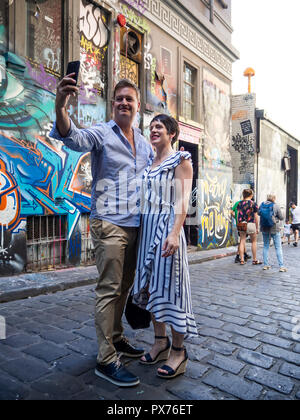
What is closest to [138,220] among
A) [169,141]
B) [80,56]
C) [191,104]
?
[169,141]

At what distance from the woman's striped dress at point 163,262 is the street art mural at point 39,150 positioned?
13.0 ft

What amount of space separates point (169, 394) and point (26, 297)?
3151 mm

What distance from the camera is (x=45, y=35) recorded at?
255 inches

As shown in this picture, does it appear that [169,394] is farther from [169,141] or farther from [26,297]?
[26,297]

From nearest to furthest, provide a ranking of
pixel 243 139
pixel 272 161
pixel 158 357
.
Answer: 1. pixel 158 357
2. pixel 243 139
3. pixel 272 161

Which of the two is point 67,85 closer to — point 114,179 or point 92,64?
point 114,179

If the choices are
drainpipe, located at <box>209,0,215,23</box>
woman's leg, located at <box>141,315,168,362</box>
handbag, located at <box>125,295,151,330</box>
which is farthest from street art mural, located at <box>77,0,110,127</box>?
drainpipe, located at <box>209,0,215,23</box>

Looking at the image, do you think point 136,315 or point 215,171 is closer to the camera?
point 136,315

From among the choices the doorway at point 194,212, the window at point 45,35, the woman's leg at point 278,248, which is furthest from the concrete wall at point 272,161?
the window at point 45,35

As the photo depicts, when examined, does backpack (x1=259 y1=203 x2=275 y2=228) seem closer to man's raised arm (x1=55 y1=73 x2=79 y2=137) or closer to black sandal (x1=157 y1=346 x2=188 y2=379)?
black sandal (x1=157 y1=346 x2=188 y2=379)

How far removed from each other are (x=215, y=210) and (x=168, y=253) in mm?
10106

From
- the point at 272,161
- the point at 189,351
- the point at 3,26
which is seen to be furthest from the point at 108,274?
the point at 272,161

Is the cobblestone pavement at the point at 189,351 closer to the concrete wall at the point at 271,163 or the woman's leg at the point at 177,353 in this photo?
the woman's leg at the point at 177,353
